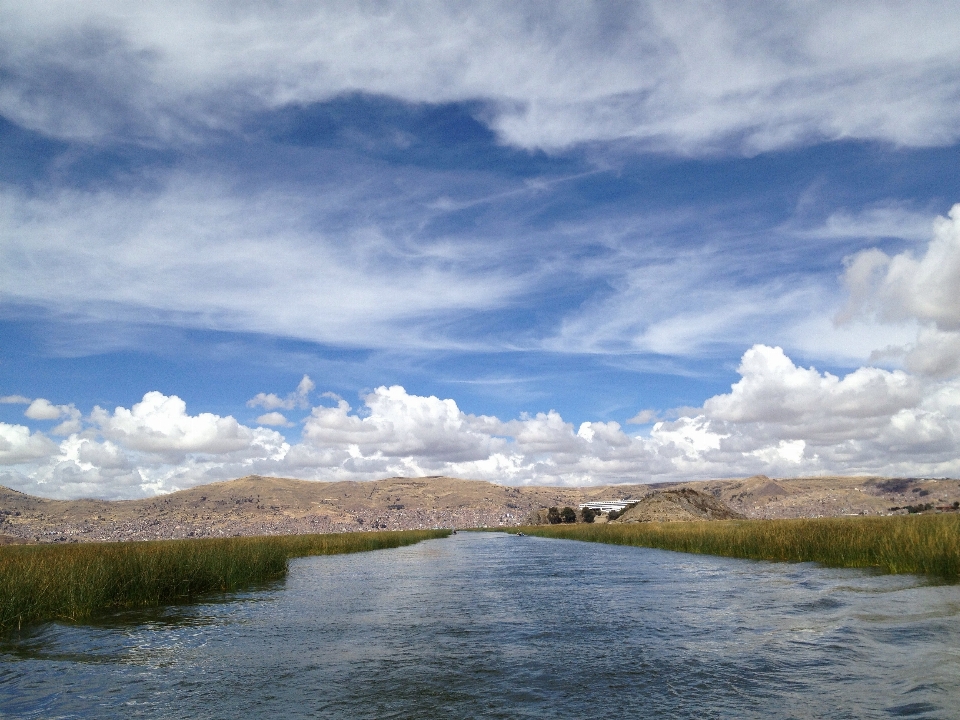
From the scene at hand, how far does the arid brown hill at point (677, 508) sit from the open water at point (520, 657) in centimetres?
8811

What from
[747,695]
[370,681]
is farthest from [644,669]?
[370,681]

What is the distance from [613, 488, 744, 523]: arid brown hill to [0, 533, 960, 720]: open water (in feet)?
289

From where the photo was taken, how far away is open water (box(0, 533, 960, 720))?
1038 centimetres

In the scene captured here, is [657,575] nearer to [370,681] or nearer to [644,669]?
[644,669]

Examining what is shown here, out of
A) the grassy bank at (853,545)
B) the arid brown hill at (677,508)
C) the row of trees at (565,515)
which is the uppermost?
the grassy bank at (853,545)

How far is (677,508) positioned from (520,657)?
103m

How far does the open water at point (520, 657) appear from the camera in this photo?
34.1ft

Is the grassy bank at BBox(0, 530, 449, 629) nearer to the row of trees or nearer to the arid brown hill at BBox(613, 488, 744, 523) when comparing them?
the arid brown hill at BBox(613, 488, 744, 523)

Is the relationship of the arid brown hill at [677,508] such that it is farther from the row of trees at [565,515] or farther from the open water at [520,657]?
the open water at [520,657]

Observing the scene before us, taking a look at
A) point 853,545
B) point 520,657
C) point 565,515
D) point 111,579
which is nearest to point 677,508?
point 565,515

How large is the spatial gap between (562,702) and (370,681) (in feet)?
12.3

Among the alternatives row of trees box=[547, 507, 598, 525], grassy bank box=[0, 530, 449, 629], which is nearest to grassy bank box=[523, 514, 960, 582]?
grassy bank box=[0, 530, 449, 629]

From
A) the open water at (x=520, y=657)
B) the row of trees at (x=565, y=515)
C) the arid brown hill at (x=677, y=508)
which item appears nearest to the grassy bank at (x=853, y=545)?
the open water at (x=520, y=657)

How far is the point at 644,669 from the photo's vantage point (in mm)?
12516
